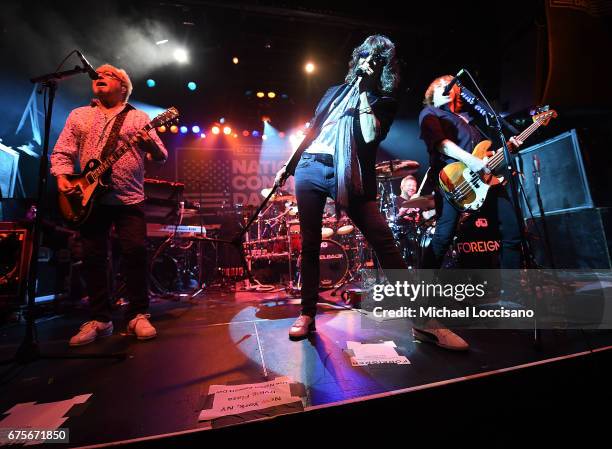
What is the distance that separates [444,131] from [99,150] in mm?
3378

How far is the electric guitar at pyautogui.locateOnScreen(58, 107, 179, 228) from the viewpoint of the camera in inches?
92.1

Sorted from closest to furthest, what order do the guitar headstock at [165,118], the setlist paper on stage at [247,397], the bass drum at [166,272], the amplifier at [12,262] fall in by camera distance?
the setlist paper on stage at [247,397]
the guitar headstock at [165,118]
the amplifier at [12,262]
the bass drum at [166,272]

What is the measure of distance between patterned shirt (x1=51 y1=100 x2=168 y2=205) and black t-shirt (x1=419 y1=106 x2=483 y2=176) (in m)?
2.64

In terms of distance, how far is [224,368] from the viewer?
1.65 m

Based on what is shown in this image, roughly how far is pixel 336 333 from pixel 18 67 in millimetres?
7273

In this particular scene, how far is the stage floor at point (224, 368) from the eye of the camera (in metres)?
1.15

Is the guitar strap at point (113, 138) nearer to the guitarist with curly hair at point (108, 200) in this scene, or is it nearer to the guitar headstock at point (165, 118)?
the guitarist with curly hair at point (108, 200)

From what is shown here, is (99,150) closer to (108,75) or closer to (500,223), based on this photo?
(108,75)

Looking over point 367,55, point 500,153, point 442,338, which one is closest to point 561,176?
point 500,153

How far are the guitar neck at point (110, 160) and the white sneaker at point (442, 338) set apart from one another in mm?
2907

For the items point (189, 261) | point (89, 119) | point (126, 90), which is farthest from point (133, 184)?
point (189, 261)

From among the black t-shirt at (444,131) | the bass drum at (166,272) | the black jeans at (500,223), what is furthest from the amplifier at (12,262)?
the black t-shirt at (444,131)

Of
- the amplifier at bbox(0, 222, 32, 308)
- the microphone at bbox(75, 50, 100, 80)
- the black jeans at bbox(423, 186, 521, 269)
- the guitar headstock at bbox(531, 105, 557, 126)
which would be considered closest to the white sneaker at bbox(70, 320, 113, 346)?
the amplifier at bbox(0, 222, 32, 308)

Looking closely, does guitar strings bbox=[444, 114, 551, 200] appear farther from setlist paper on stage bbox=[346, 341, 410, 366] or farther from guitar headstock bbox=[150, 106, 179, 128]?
guitar headstock bbox=[150, 106, 179, 128]
